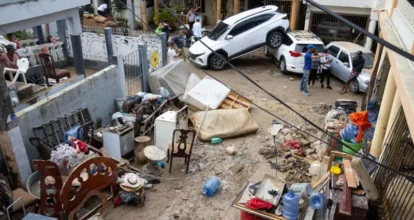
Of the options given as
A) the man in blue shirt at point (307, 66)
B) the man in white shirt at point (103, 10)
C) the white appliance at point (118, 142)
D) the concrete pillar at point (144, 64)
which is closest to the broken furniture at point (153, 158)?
the white appliance at point (118, 142)

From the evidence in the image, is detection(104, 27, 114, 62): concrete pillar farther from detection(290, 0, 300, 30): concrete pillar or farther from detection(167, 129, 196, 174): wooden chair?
detection(290, 0, 300, 30): concrete pillar

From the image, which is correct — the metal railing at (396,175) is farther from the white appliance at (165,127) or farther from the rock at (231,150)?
the white appliance at (165,127)

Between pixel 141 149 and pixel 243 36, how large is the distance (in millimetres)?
8081

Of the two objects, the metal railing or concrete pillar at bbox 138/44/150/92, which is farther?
concrete pillar at bbox 138/44/150/92

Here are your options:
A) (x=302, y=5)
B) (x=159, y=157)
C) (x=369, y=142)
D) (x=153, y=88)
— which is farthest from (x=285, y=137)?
(x=302, y=5)

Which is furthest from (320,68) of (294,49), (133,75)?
(133,75)

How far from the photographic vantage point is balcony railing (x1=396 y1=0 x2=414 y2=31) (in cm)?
662

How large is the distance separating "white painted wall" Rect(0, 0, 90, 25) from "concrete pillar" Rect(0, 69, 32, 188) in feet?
15.4

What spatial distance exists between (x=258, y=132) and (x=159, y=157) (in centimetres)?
335

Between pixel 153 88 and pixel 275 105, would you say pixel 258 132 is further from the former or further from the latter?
pixel 153 88

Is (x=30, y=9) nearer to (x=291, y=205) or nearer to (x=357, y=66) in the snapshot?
(x=291, y=205)

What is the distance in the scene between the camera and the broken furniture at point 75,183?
6.27 meters

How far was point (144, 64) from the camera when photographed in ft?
37.9

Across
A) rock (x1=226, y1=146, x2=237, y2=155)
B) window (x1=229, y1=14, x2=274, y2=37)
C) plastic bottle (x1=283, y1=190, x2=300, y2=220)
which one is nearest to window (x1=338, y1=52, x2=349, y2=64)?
window (x1=229, y1=14, x2=274, y2=37)
